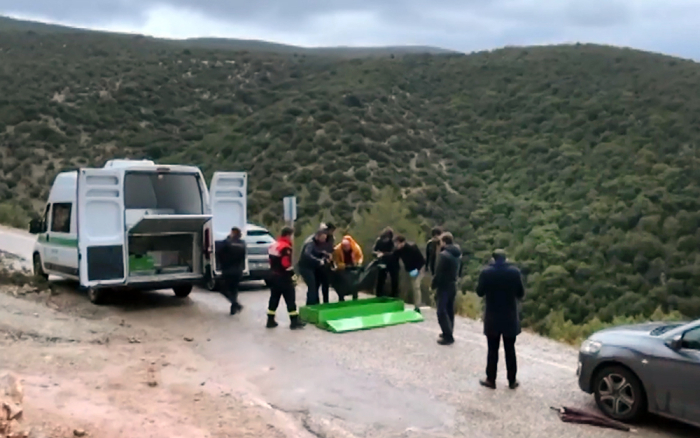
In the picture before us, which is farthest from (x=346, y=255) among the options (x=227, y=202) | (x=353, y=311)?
(x=227, y=202)

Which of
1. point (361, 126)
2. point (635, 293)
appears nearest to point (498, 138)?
point (361, 126)

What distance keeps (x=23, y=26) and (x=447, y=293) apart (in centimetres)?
8769

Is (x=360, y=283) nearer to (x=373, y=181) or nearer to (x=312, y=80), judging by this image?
(x=373, y=181)

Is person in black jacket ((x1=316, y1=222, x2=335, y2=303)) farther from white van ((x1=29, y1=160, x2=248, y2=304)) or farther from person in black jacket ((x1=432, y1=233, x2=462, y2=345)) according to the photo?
person in black jacket ((x1=432, y1=233, x2=462, y2=345))

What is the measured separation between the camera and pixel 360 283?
14227 millimetres

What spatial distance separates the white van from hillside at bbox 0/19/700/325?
938cm

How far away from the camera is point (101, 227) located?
1307 centimetres

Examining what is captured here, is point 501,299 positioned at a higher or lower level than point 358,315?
higher

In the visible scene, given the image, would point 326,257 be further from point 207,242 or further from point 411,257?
point 207,242

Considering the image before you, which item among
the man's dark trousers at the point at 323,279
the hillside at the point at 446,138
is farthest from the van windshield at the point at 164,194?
the hillside at the point at 446,138

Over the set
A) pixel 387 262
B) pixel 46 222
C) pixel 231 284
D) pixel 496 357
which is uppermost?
pixel 46 222

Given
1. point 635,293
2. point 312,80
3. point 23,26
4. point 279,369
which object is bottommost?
point 635,293

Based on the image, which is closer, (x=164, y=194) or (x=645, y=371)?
(x=645, y=371)

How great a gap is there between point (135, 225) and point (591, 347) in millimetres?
8363
